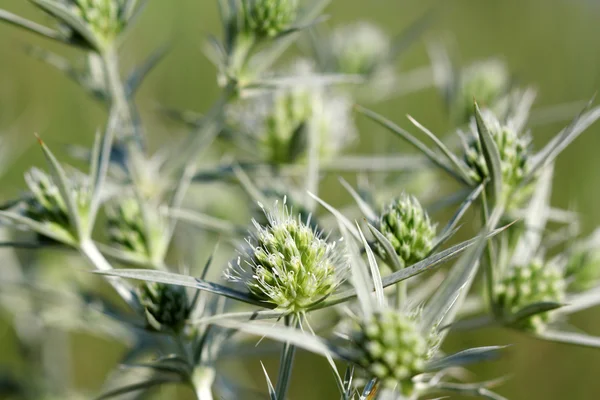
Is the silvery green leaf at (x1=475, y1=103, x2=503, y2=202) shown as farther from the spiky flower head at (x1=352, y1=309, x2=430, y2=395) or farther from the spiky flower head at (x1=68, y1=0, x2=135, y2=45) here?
the spiky flower head at (x1=68, y1=0, x2=135, y2=45)

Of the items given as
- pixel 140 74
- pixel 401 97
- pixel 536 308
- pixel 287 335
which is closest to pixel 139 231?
pixel 140 74

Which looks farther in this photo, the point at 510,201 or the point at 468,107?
the point at 468,107

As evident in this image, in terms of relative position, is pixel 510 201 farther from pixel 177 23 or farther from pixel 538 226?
pixel 177 23

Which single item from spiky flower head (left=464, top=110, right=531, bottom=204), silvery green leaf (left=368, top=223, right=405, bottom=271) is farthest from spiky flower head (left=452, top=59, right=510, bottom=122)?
silvery green leaf (left=368, top=223, right=405, bottom=271)

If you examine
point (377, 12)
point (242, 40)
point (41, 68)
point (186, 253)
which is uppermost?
point (377, 12)

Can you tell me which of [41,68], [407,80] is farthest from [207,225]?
[41,68]

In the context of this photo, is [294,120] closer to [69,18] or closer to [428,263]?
[69,18]
